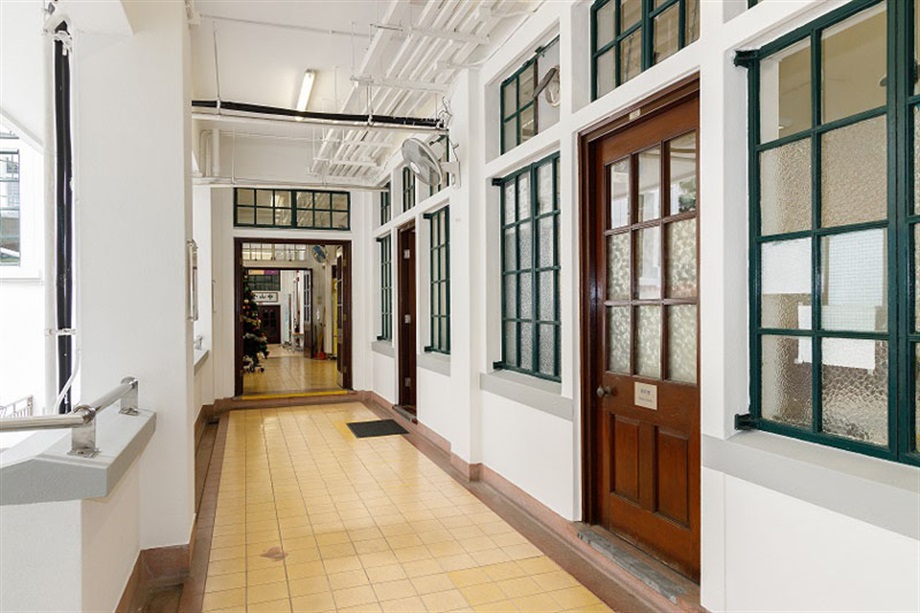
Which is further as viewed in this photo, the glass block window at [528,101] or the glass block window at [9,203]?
the glass block window at [9,203]

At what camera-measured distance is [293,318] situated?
20594 millimetres

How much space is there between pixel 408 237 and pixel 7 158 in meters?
4.87

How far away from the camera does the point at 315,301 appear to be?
16281 mm

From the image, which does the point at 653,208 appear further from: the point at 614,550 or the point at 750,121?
the point at 614,550

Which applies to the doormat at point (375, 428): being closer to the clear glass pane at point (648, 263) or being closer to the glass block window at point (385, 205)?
the glass block window at point (385, 205)

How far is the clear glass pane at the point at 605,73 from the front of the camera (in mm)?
3391

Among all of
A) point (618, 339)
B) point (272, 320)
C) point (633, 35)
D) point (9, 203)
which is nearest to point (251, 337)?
point (9, 203)

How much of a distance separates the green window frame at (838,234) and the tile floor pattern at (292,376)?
8.28m

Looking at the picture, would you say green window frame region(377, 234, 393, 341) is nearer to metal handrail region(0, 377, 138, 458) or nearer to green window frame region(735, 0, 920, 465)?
metal handrail region(0, 377, 138, 458)

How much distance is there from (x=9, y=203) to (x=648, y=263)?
7613 millimetres

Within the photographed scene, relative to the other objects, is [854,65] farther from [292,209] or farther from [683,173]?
[292,209]

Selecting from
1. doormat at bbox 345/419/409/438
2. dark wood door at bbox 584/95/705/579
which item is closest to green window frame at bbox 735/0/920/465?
dark wood door at bbox 584/95/705/579

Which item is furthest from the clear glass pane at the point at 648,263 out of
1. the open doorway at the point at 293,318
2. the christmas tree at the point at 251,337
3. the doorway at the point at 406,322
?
the christmas tree at the point at 251,337

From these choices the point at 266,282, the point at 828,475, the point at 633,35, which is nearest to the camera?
the point at 828,475
